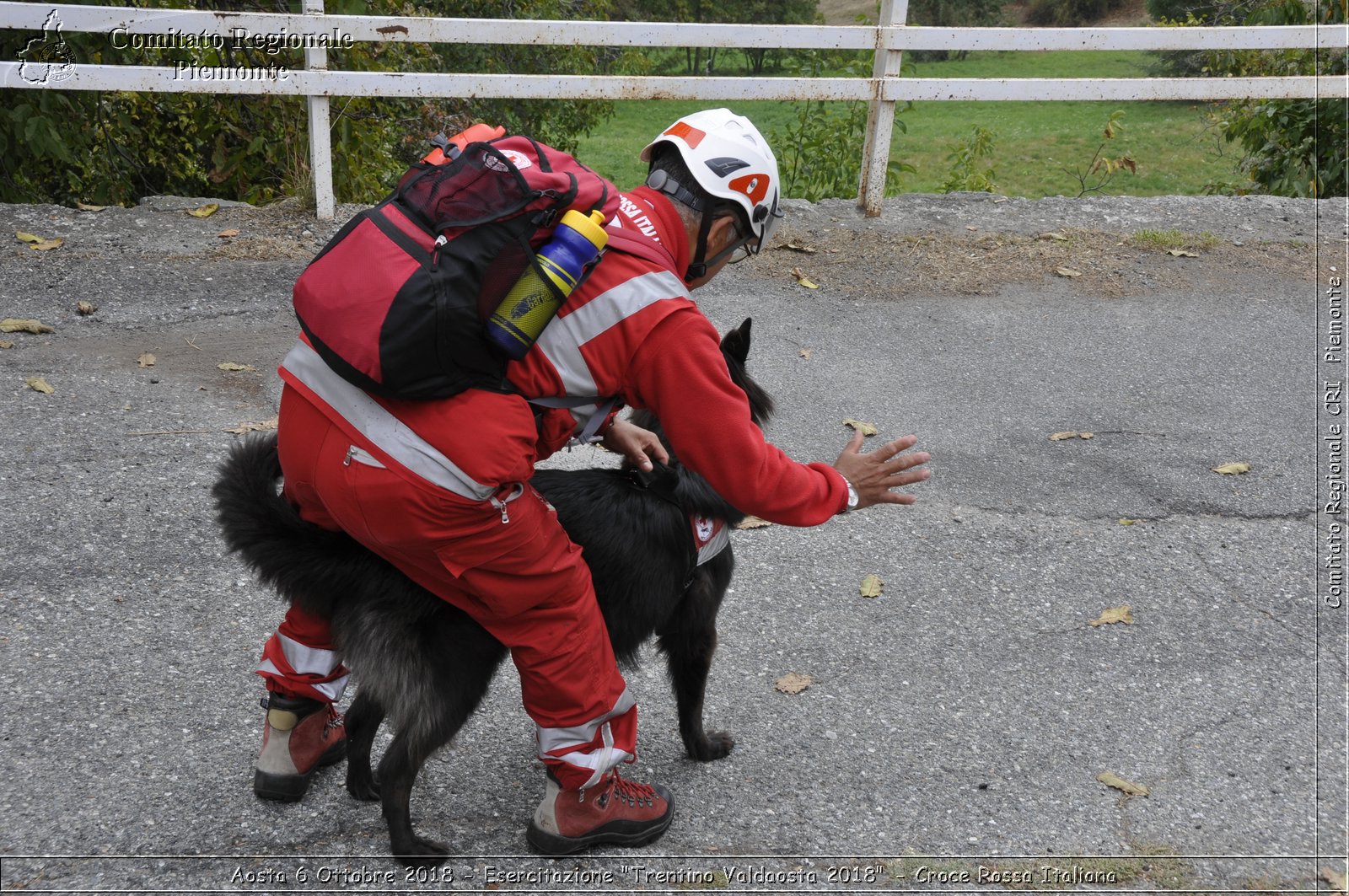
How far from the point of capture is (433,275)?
2125 mm

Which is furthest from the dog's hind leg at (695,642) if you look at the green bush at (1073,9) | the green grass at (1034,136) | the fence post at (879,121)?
the green bush at (1073,9)

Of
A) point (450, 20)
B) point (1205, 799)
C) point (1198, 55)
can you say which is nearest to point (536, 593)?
point (1205, 799)

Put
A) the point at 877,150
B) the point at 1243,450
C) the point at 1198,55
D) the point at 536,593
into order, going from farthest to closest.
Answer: the point at 1198,55, the point at 877,150, the point at 1243,450, the point at 536,593

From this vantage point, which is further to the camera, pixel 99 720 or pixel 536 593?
pixel 99 720

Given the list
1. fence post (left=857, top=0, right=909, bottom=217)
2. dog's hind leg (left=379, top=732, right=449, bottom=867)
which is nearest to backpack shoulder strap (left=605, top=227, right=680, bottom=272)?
dog's hind leg (left=379, top=732, right=449, bottom=867)

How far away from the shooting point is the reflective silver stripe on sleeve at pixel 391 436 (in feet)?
7.34

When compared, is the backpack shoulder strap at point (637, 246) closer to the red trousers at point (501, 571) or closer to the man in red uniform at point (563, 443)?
the man in red uniform at point (563, 443)

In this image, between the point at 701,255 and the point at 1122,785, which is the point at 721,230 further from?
the point at 1122,785

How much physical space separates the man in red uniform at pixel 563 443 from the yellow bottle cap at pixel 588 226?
0.08m

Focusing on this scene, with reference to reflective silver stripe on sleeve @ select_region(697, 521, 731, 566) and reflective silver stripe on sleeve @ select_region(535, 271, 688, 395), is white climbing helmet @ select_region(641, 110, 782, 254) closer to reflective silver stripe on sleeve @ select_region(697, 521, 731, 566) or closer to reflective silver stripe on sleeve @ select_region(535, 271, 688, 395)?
reflective silver stripe on sleeve @ select_region(535, 271, 688, 395)

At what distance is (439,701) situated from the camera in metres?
2.48

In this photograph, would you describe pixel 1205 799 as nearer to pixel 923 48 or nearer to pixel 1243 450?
pixel 1243 450

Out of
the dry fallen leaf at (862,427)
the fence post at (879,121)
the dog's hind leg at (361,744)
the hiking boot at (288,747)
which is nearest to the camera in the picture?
the dog's hind leg at (361,744)

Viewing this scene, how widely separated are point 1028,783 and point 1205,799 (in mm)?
516
